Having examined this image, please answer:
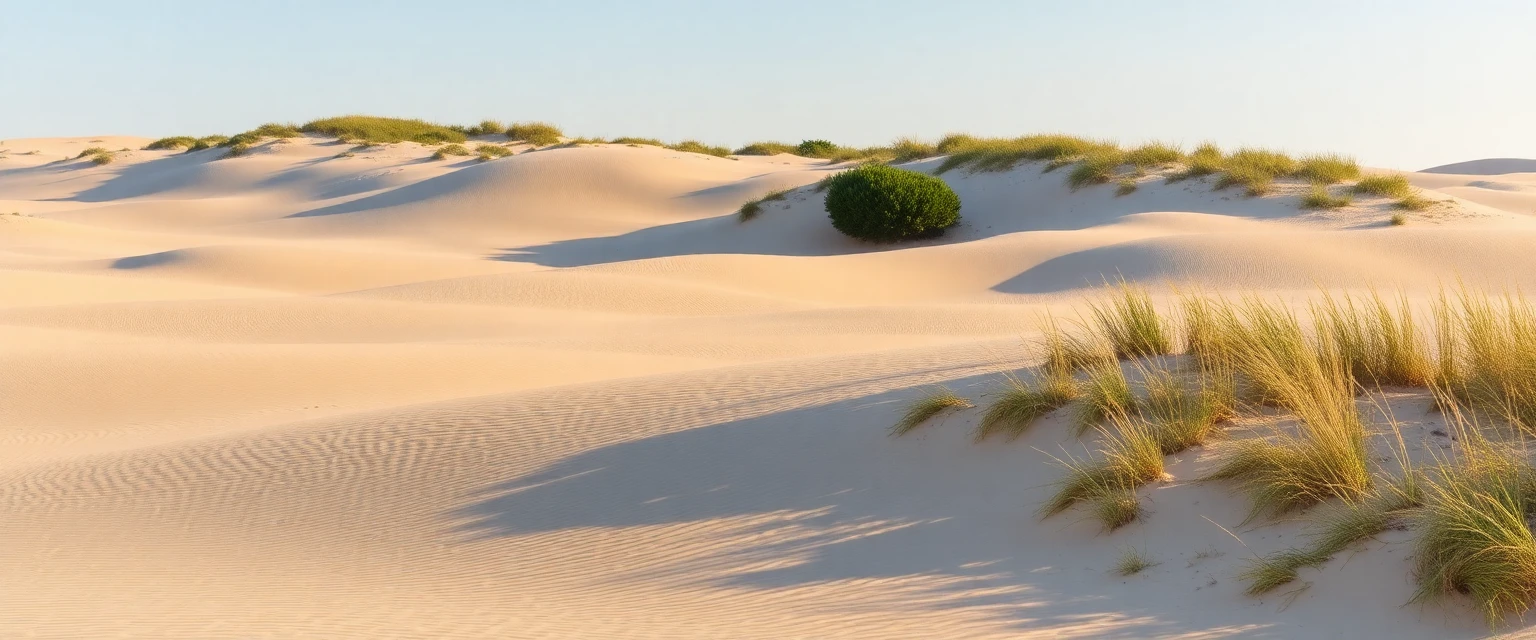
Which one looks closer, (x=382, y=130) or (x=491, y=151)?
(x=491, y=151)

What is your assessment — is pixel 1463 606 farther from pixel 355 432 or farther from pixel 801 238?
pixel 801 238

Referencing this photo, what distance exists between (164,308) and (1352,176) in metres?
20.3

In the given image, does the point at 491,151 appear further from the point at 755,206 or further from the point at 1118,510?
the point at 1118,510

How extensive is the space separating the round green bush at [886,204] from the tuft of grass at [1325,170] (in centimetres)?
678

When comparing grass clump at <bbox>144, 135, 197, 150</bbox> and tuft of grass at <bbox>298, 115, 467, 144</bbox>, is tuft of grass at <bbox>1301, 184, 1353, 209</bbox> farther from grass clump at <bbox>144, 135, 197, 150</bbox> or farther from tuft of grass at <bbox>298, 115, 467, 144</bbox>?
grass clump at <bbox>144, 135, 197, 150</bbox>

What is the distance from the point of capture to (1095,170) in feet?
80.7

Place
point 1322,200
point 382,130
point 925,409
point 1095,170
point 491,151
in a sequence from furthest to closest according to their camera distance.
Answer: point 382,130
point 491,151
point 1095,170
point 1322,200
point 925,409

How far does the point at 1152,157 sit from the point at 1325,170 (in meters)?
3.51

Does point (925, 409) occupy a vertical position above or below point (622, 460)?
above

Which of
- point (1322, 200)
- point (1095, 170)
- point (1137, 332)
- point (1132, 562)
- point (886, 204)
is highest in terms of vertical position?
point (1095, 170)

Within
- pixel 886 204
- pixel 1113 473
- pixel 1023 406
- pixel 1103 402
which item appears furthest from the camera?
pixel 886 204

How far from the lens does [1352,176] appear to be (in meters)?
22.5

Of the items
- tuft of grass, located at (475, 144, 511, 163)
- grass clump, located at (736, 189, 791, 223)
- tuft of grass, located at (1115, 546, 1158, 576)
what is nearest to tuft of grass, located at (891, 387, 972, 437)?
tuft of grass, located at (1115, 546, 1158, 576)

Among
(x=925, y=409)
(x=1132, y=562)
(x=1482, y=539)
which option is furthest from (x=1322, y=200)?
(x=1482, y=539)
